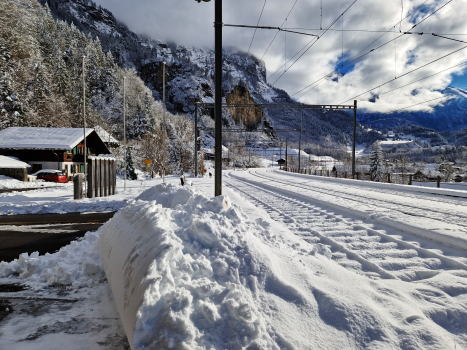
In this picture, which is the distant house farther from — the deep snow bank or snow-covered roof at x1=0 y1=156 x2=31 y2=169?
the deep snow bank

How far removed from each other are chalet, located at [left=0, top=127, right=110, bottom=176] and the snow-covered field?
33.8 m

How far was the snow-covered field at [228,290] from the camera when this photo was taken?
2.32m

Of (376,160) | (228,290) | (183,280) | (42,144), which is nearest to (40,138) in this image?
(42,144)

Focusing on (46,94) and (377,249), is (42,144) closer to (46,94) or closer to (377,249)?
(46,94)

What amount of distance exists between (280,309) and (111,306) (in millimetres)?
2261

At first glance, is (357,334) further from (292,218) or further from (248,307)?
(292,218)

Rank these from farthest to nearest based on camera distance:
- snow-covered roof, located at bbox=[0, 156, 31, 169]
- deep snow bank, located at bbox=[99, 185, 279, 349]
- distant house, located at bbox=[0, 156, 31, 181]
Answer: snow-covered roof, located at bbox=[0, 156, 31, 169], distant house, located at bbox=[0, 156, 31, 181], deep snow bank, located at bbox=[99, 185, 279, 349]

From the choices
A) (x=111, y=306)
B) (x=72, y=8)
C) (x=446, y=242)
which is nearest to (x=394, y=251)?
(x=446, y=242)

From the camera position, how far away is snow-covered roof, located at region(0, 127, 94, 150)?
112 ft

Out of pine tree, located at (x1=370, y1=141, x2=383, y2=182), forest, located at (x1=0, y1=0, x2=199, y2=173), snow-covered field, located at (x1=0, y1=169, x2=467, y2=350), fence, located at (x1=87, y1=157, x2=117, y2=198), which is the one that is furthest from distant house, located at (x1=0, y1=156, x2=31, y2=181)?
pine tree, located at (x1=370, y1=141, x2=383, y2=182)

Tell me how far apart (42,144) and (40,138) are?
1470 mm

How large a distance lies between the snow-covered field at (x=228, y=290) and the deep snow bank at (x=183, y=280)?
11mm

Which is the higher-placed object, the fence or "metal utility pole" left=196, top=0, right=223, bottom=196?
"metal utility pole" left=196, top=0, right=223, bottom=196

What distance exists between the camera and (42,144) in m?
34.4
